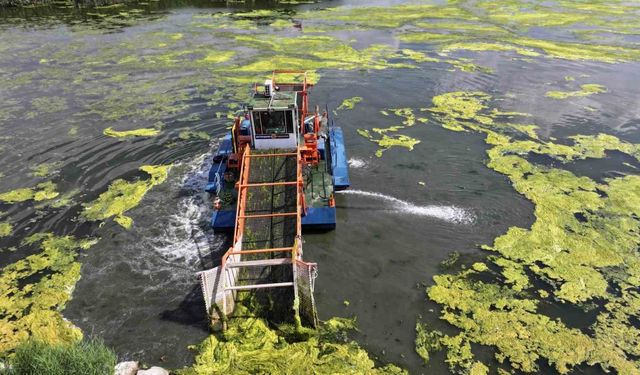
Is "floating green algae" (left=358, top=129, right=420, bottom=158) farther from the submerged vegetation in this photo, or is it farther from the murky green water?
the submerged vegetation

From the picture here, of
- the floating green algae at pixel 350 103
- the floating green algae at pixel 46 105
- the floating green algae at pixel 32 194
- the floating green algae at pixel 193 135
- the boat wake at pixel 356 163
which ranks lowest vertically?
the boat wake at pixel 356 163

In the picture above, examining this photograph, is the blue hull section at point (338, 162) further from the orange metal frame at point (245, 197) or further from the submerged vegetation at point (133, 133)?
the submerged vegetation at point (133, 133)

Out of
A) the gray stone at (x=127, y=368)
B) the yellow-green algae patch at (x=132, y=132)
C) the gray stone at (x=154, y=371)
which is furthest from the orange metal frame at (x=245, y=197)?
the yellow-green algae patch at (x=132, y=132)

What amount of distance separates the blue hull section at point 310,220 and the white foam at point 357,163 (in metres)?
5.28

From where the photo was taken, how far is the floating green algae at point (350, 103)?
27500mm

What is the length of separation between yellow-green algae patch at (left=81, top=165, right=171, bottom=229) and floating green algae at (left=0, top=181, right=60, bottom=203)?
7.04 feet

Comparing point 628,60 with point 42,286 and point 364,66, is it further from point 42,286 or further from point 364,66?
point 42,286

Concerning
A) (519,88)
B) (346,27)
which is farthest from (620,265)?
(346,27)

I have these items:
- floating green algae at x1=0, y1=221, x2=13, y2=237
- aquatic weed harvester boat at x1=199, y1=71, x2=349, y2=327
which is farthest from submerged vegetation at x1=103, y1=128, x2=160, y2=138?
floating green algae at x1=0, y1=221, x2=13, y2=237

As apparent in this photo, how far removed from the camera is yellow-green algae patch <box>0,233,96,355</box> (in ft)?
39.8

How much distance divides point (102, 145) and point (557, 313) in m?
22.7

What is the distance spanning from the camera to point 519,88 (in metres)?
30.3

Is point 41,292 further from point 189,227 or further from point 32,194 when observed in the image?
point 32,194

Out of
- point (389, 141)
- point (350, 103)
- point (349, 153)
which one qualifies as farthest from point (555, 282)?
point (350, 103)
